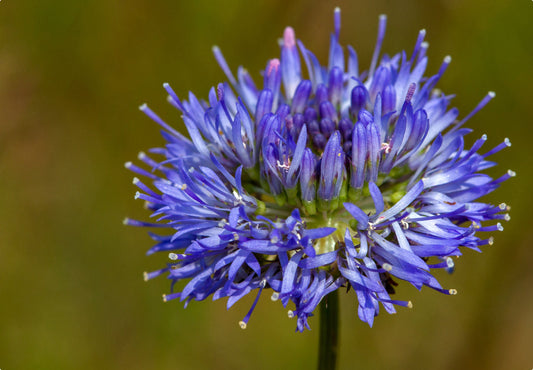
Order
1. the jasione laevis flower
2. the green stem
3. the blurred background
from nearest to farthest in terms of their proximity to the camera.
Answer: the jasione laevis flower → the green stem → the blurred background

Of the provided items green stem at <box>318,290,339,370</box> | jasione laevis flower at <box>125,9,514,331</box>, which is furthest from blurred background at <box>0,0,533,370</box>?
jasione laevis flower at <box>125,9,514,331</box>

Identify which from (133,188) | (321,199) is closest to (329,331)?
(321,199)

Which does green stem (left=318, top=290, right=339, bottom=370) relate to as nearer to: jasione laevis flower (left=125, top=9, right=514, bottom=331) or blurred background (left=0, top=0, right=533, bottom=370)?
jasione laevis flower (left=125, top=9, right=514, bottom=331)

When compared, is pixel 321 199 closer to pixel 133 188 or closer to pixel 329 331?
pixel 329 331

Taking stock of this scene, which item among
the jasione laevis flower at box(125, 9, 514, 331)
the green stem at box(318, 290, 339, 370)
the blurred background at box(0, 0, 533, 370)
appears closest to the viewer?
the jasione laevis flower at box(125, 9, 514, 331)

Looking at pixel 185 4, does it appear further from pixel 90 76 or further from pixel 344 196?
pixel 344 196

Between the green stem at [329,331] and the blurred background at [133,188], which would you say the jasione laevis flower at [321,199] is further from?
the blurred background at [133,188]
